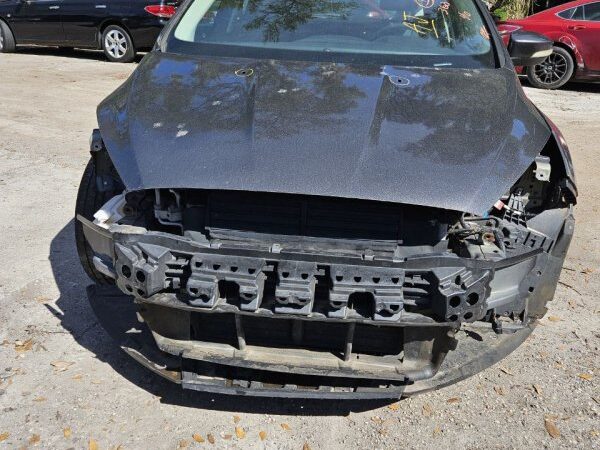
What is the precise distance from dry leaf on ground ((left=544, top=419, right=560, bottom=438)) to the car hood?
1159 mm

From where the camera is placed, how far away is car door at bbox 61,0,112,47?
438 inches

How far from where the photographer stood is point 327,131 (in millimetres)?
2586

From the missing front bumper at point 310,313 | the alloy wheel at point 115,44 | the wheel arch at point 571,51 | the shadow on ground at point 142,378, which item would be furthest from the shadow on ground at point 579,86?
the shadow on ground at point 142,378

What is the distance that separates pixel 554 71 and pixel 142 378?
933 cm

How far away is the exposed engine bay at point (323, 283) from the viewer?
7.44 ft

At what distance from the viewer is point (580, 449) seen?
2.65m

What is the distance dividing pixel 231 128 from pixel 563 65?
29.8 ft

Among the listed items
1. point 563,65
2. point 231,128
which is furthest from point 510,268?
point 563,65

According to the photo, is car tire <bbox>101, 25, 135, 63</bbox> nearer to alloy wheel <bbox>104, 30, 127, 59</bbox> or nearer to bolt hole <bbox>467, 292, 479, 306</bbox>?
alloy wheel <bbox>104, 30, 127, 59</bbox>

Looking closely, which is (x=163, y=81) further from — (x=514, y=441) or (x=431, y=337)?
(x=514, y=441)

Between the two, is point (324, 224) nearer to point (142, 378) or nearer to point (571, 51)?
point (142, 378)

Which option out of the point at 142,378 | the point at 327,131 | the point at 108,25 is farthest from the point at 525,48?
the point at 108,25

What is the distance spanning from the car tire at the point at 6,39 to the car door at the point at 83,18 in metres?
1.57

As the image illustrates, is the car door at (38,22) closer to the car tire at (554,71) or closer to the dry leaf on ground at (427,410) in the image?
the car tire at (554,71)
